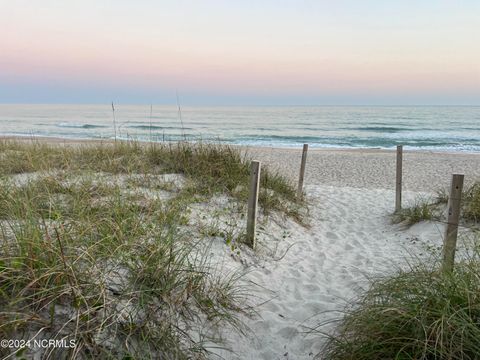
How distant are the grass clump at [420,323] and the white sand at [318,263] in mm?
535

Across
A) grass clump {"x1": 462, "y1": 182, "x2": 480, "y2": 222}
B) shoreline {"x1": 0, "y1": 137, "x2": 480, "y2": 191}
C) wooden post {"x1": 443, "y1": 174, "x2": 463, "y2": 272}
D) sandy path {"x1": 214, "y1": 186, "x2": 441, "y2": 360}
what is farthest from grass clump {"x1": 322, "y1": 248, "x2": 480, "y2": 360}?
shoreline {"x1": 0, "y1": 137, "x2": 480, "y2": 191}

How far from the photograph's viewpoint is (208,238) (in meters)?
4.59

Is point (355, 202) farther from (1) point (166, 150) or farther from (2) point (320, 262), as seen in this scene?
(1) point (166, 150)

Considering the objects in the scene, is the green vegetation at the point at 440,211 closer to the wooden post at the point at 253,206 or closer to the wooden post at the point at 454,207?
the wooden post at the point at 454,207

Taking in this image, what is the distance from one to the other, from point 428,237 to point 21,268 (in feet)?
18.6

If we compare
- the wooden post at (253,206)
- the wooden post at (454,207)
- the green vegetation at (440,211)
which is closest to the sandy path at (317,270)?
the green vegetation at (440,211)

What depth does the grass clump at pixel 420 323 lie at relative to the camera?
7.05 ft

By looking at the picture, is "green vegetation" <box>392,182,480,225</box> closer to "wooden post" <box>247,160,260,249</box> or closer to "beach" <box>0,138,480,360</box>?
"beach" <box>0,138,480,360</box>

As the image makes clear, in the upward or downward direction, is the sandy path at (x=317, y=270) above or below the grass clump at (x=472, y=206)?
below

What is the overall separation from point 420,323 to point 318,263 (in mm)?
2607

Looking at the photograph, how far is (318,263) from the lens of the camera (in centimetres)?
487

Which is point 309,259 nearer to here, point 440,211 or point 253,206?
point 253,206

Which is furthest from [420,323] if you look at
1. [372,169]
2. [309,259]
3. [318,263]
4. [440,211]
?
[372,169]

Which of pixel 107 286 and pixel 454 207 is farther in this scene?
pixel 454 207
